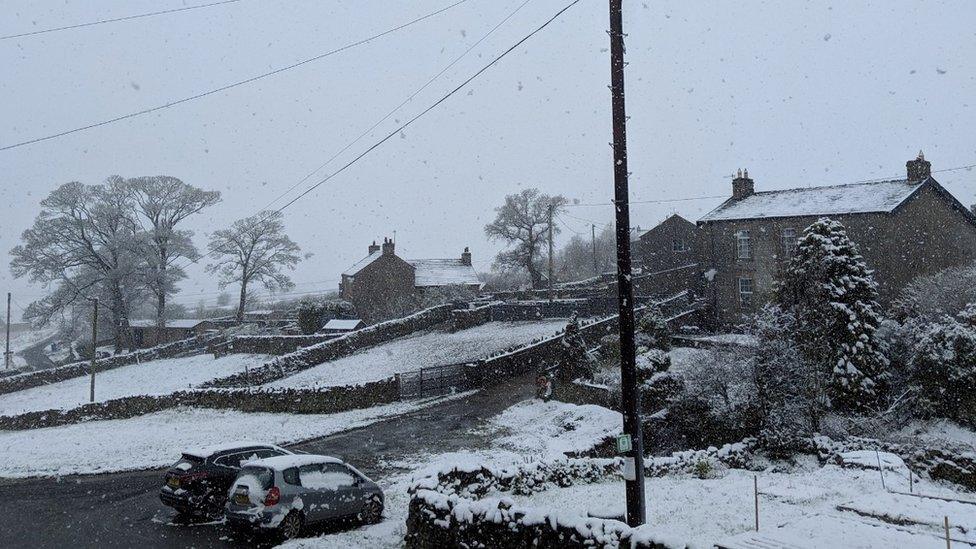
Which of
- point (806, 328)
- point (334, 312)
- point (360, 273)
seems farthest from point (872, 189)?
point (360, 273)

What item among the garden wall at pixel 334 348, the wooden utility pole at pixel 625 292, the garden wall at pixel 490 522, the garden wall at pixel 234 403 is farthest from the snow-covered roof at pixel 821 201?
the garden wall at pixel 490 522

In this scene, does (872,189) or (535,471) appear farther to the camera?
(872,189)

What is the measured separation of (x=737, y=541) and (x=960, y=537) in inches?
156

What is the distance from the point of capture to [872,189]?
122 feet

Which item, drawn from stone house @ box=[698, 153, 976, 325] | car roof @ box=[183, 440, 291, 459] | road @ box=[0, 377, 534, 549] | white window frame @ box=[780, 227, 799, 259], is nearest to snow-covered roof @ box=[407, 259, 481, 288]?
stone house @ box=[698, 153, 976, 325]

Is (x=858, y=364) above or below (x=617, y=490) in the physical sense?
above

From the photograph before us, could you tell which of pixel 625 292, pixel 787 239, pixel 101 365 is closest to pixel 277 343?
pixel 101 365

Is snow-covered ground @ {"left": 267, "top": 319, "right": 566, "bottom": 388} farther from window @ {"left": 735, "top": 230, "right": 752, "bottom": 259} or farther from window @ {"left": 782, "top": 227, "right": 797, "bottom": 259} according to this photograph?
window @ {"left": 782, "top": 227, "right": 797, "bottom": 259}

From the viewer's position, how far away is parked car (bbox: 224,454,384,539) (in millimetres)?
11320

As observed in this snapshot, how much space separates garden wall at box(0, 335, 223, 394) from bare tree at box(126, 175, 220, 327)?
751 cm

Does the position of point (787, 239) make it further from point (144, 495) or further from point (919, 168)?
point (144, 495)

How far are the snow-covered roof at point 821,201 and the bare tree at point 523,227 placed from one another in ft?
82.8

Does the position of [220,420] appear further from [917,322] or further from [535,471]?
[917,322]

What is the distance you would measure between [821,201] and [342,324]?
3212 centimetres
